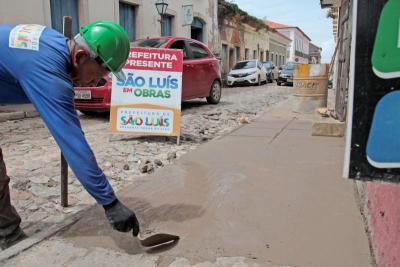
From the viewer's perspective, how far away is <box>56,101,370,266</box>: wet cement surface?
2.55 metres

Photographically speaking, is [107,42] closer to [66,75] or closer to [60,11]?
[66,75]

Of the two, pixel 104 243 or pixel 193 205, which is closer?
pixel 104 243

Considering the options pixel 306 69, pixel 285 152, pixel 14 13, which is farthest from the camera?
pixel 14 13

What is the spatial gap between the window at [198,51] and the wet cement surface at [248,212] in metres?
5.59

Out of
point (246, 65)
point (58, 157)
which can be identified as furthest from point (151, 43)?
point (246, 65)

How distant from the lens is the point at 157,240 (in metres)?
2.57

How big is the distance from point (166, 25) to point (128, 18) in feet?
9.60

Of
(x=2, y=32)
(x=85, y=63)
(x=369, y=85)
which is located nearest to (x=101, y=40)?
(x=85, y=63)

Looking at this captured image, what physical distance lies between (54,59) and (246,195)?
1994 mm

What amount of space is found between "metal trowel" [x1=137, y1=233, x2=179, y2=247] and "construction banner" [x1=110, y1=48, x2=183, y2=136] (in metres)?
Answer: 3.19

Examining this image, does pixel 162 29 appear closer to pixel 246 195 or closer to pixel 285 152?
pixel 285 152

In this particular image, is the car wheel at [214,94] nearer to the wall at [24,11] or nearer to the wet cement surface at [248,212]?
the wall at [24,11]

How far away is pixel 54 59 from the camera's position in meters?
2.18

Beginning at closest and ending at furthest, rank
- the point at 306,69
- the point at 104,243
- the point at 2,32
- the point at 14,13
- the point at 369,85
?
the point at 369,85, the point at 2,32, the point at 104,243, the point at 306,69, the point at 14,13
